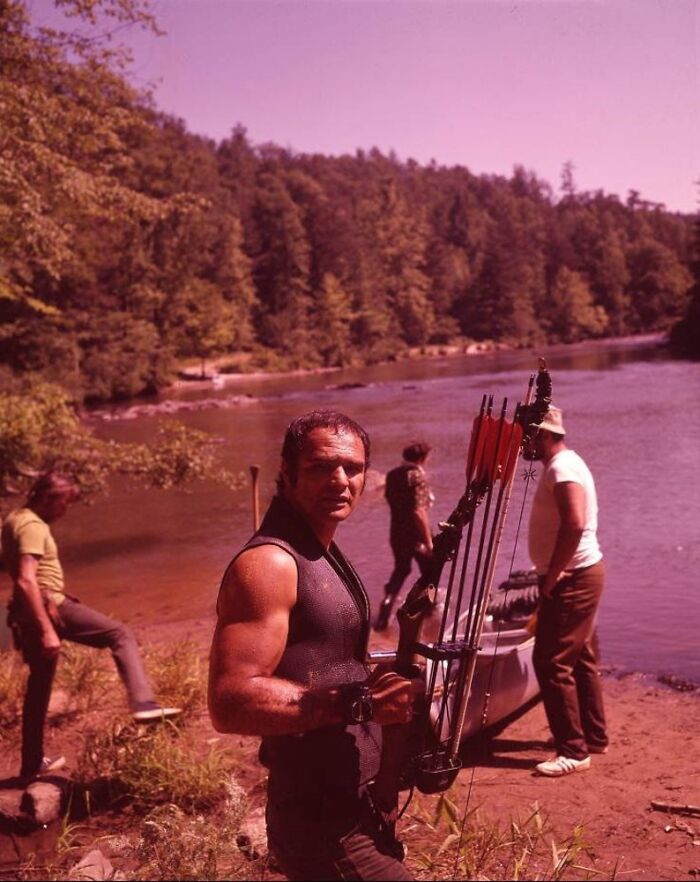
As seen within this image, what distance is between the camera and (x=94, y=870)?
3486 millimetres

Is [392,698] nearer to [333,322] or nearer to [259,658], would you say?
[259,658]

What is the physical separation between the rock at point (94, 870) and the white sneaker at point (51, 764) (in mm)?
1428

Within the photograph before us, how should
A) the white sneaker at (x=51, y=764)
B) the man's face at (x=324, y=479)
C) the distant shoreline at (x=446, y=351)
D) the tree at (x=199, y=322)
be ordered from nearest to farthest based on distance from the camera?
the man's face at (x=324, y=479) < the white sneaker at (x=51, y=764) < the distant shoreline at (x=446, y=351) < the tree at (x=199, y=322)

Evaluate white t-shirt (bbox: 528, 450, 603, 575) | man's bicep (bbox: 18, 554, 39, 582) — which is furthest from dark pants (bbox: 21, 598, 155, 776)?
white t-shirt (bbox: 528, 450, 603, 575)

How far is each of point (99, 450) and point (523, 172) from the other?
15464cm

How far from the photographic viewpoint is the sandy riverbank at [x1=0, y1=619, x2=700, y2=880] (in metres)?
3.90

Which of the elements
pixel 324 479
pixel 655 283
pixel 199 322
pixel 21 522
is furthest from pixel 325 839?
pixel 655 283

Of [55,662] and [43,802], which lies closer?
[43,802]

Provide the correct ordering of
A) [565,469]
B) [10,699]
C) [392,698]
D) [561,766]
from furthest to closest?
[10,699]
[561,766]
[565,469]
[392,698]

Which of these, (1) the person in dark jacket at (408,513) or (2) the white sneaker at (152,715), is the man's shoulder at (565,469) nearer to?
(2) the white sneaker at (152,715)

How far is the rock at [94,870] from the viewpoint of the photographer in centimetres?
331

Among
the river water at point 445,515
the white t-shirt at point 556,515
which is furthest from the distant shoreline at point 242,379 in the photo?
the white t-shirt at point 556,515

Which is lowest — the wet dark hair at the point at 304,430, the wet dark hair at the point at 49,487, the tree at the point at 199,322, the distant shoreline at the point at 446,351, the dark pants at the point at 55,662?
the dark pants at the point at 55,662

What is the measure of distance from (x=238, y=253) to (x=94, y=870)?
64823 mm
